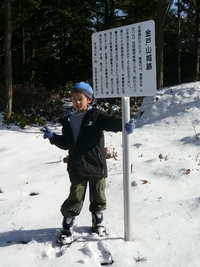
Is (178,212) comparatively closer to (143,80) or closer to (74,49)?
(143,80)

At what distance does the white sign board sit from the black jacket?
0.23 m

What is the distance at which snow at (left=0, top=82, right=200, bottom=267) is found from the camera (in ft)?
8.64

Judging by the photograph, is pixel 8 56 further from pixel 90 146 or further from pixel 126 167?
pixel 126 167

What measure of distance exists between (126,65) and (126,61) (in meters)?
0.03

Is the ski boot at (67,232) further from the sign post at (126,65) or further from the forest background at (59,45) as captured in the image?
the forest background at (59,45)

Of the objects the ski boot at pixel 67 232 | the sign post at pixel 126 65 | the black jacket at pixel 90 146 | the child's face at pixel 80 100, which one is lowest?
the ski boot at pixel 67 232

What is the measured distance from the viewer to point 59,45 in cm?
1850

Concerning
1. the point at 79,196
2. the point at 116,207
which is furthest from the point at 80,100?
the point at 116,207

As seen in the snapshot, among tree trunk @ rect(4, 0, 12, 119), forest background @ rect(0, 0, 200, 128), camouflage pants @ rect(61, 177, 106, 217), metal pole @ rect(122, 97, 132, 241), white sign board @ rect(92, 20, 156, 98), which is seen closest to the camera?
white sign board @ rect(92, 20, 156, 98)

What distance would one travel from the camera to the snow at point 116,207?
263 cm

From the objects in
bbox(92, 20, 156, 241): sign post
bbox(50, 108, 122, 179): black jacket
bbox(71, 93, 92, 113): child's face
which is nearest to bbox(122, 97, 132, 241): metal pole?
bbox(92, 20, 156, 241): sign post

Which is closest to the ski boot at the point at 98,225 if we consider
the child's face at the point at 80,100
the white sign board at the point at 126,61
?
the child's face at the point at 80,100

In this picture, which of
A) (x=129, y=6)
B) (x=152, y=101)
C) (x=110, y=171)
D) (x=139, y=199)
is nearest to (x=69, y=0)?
(x=129, y=6)

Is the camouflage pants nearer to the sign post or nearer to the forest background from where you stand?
the sign post
